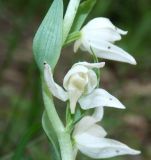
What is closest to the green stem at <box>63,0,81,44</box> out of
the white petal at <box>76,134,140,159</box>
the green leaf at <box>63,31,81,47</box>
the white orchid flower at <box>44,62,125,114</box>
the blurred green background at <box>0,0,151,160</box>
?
the green leaf at <box>63,31,81,47</box>

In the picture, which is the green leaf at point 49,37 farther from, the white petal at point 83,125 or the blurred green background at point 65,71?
the blurred green background at point 65,71

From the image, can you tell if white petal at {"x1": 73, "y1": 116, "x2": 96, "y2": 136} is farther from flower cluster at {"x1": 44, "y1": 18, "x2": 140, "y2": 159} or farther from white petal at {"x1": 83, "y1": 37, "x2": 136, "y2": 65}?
white petal at {"x1": 83, "y1": 37, "x2": 136, "y2": 65}

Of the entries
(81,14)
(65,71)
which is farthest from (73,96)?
(65,71)

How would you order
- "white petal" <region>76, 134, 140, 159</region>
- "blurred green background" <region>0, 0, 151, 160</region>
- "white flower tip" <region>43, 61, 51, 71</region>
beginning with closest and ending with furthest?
"white flower tip" <region>43, 61, 51, 71</region>
"white petal" <region>76, 134, 140, 159</region>
"blurred green background" <region>0, 0, 151, 160</region>

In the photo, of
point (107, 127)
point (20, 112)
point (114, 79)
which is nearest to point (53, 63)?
point (107, 127)

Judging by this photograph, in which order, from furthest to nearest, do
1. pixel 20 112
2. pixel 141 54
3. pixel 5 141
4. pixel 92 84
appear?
pixel 141 54, pixel 20 112, pixel 5 141, pixel 92 84

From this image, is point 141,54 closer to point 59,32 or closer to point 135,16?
point 135,16

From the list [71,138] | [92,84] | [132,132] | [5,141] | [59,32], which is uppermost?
[59,32]
